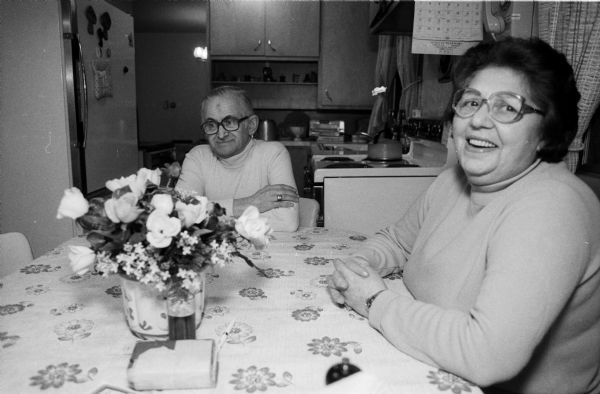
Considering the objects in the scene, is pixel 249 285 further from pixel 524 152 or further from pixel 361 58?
pixel 361 58

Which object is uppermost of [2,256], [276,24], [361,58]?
[276,24]

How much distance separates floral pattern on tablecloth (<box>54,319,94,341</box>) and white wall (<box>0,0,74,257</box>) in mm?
2258

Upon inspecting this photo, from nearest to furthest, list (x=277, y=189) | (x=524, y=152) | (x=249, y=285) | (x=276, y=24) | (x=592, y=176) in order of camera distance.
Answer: (x=524, y=152) < (x=249, y=285) < (x=592, y=176) < (x=277, y=189) < (x=276, y=24)

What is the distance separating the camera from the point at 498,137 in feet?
3.20

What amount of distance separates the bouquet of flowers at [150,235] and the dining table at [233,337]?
0.51 ft

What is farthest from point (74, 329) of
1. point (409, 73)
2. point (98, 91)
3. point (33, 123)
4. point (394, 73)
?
point (394, 73)

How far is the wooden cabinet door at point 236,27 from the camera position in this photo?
4.81 m

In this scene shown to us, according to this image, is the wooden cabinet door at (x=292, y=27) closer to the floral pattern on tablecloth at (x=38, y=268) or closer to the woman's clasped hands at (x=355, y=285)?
the floral pattern on tablecloth at (x=38, y=268)

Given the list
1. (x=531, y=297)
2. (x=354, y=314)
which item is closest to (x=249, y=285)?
(x=354, y=314)

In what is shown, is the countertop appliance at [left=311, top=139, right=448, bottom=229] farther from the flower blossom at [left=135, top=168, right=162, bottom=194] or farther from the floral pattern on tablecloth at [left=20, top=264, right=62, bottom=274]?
the flower blossom at [left=135, top=168, right=162, bottom=194]

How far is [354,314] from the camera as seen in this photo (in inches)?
39.9

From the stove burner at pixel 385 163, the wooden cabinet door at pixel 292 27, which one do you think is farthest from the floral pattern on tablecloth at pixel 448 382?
the wooden cabinet door at pixel 292 27

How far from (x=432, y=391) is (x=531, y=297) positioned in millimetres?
229

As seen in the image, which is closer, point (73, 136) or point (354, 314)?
point (354, 314)
